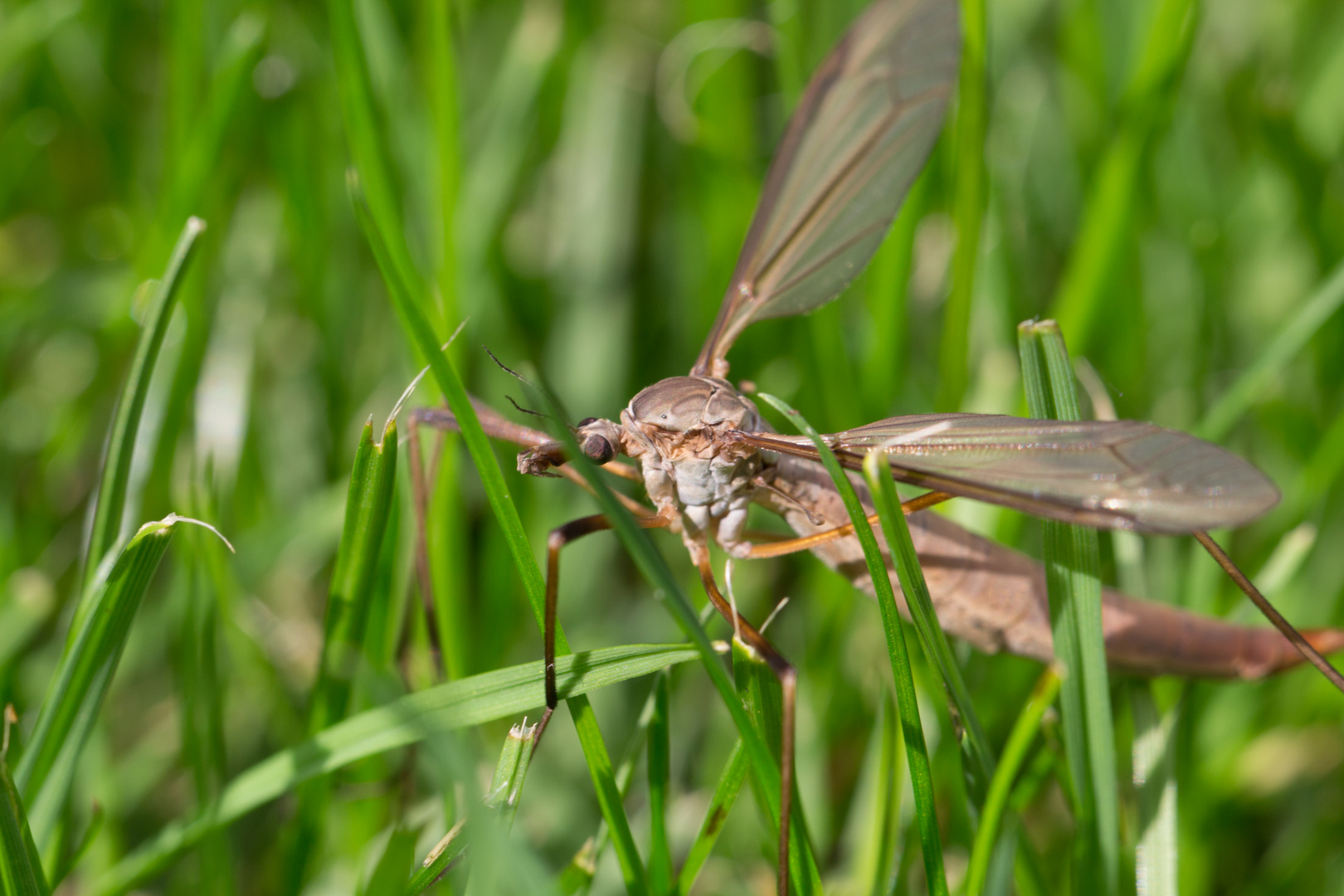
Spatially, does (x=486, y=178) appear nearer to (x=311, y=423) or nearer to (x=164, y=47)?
(x=311, y=423)

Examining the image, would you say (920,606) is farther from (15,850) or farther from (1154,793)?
(15,850)

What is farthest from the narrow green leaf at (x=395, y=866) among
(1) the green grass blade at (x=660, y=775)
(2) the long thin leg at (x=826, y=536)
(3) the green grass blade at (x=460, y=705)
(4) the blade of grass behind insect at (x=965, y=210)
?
(4) the blade of grass behind insect at (x=965, y=210)

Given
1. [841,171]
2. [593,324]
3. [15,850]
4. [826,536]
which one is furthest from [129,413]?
[593,324]

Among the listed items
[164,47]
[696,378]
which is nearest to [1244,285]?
[696,378]

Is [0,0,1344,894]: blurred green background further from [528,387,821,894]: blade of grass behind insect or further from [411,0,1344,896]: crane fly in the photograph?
[528,387,821,894]: blade of grass behind insect

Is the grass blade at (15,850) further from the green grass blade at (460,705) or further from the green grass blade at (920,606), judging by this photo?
the green grass blade at (920,606)

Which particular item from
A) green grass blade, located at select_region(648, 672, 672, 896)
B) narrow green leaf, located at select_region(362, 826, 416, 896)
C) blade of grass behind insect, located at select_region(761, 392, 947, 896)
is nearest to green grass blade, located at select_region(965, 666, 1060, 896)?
blade of grass behind insect, located at select_region(761, 392, 947, 896)
